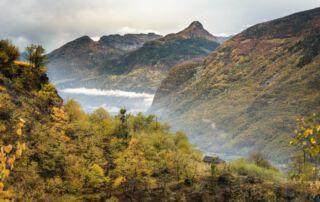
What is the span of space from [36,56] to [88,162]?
111 ft

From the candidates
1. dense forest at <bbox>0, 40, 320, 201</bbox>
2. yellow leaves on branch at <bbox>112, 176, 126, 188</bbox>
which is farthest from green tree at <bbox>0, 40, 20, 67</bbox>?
yellow leaves on branch at <bbox>112, 176, 126, 188</bbox>

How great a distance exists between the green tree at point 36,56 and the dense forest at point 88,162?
9.1 inches

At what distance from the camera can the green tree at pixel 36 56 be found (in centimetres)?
8689

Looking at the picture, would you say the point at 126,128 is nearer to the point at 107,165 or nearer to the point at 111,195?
the point at 107,165

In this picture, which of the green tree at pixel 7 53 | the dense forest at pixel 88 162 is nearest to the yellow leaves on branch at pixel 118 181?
the dense forest at pixel 88 162

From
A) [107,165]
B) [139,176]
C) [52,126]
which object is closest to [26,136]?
[52,126]

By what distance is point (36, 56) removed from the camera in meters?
88.1

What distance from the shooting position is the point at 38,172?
61.5 m

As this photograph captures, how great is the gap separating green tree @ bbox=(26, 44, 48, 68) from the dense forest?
232 mm

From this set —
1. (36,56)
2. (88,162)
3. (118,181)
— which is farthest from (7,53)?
(118,181)

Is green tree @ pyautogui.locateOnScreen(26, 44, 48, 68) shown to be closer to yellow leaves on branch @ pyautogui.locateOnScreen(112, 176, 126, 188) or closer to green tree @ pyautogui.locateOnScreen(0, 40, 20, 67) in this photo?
green tree @ pyautogui.locateOnScreen(0, 40, 20, 67)

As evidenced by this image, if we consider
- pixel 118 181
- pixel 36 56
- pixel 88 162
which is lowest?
pixel 118 181

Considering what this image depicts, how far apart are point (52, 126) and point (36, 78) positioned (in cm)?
1797

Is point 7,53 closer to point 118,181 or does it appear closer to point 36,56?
point 36,56
